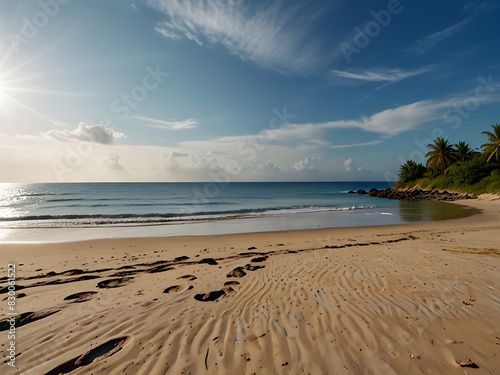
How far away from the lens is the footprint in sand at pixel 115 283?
647cm

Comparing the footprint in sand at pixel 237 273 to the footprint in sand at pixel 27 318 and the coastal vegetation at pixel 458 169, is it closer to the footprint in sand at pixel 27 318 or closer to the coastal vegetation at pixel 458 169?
Result: the footprint in sand at pixel 27 318

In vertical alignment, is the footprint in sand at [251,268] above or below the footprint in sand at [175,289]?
below

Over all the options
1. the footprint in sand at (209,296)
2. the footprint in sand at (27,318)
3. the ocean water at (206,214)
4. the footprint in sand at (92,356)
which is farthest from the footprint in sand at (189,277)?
the ocean water at (206,214)

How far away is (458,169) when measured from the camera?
1991 inches

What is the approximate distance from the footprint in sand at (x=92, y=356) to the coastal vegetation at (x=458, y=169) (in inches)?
2162

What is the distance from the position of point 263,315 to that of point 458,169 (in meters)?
67.6

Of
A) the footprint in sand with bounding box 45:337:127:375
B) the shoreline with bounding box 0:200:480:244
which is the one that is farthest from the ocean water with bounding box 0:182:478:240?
the footprint in sand with bounding box 45:337:127:375

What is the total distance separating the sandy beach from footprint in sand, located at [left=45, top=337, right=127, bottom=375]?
2 centimetres

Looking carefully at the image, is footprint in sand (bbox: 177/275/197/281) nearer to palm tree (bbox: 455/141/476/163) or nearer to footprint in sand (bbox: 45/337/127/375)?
footprint in sand (bbox: 45/337/127/375)

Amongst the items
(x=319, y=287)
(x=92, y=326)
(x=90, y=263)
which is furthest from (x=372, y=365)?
(x=90, y=263)

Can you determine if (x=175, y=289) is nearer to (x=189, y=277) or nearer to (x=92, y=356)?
(x=189, y=277)

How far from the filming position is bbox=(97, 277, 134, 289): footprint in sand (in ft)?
21.2

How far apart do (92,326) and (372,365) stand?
17.4 feet

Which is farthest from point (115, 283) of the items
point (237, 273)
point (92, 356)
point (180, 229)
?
point (180, 229)
